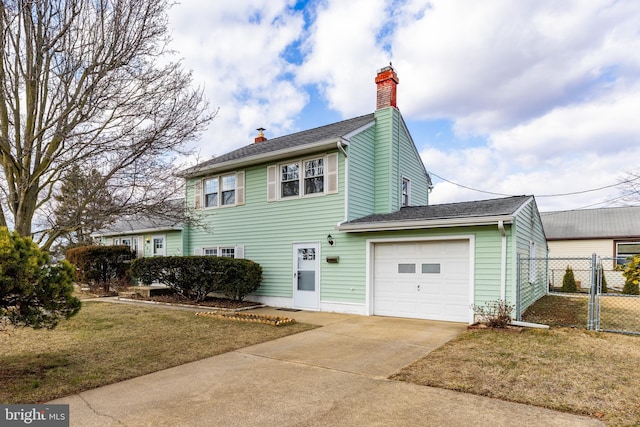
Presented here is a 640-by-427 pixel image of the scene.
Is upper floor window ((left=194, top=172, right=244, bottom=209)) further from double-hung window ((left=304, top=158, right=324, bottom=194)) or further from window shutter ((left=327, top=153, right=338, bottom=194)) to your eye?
window shutter ((left=327, top=153, right=338, bottom=194))

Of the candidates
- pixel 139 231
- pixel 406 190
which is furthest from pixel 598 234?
pixel 139 231

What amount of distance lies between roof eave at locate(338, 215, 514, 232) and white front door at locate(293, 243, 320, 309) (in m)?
1.49

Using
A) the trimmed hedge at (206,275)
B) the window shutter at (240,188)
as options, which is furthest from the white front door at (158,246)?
the window shutter at (240,188)

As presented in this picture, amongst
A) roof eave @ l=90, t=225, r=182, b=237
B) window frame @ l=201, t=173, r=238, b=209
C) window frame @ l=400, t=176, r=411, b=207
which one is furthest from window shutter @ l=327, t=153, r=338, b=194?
roof eave @ l=90, t=225, r=182, b=237

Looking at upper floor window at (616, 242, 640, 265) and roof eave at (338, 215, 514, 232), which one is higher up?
roof eave at (338, 215, 514, 232)

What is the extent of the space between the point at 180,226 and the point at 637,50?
1730cm

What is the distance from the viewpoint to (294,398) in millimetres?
4176

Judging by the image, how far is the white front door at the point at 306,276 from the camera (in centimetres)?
1130

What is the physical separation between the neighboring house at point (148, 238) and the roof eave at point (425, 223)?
8.32 m

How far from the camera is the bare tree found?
18.1ft

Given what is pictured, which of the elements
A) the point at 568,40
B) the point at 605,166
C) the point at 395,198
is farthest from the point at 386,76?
the point at 605,166

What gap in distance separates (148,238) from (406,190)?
493 inches

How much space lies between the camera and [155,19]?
20.5 ft

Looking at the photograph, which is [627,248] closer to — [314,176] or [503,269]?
[503,269]
